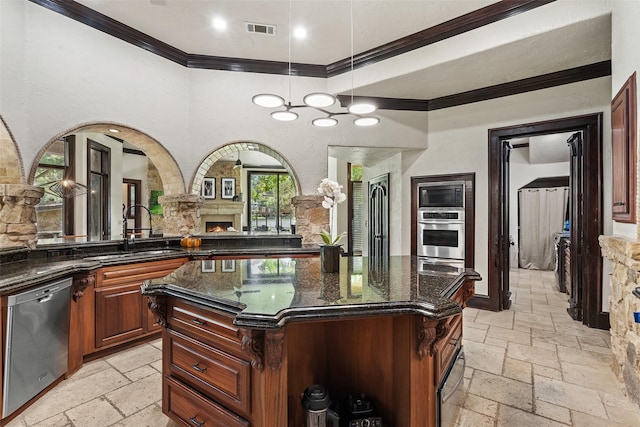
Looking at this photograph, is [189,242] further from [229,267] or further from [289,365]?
[289,365]

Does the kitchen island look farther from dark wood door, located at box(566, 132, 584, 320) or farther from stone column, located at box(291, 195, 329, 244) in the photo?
dark wood door, located at box(566, 132, 584, 320)

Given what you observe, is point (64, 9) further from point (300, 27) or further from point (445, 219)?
point (445, 219)

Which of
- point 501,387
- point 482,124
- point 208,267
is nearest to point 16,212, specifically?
point 208,267

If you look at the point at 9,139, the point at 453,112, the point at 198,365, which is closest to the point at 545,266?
the point at 453,112

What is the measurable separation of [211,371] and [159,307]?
52 cm

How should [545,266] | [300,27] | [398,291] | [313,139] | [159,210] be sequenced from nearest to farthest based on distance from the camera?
[398,291] < [300,27] < [313,139] < [545,266] < [159,210]

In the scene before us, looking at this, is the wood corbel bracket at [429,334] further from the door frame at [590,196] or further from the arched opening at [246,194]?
the arched opening at [246,194]

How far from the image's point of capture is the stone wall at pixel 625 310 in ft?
7.00

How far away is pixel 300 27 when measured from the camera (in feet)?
11.9

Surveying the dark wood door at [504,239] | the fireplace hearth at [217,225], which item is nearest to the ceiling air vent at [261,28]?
the dark wood door at [504,239]

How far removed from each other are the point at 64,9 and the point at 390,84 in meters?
3.69

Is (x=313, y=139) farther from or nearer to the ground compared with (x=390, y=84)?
nearer to the ground

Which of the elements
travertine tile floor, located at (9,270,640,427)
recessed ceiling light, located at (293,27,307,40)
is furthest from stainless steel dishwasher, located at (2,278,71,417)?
recessed ceiling light, located at (293,27,307,40)

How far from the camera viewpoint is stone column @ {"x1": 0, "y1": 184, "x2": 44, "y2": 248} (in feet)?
9.22
